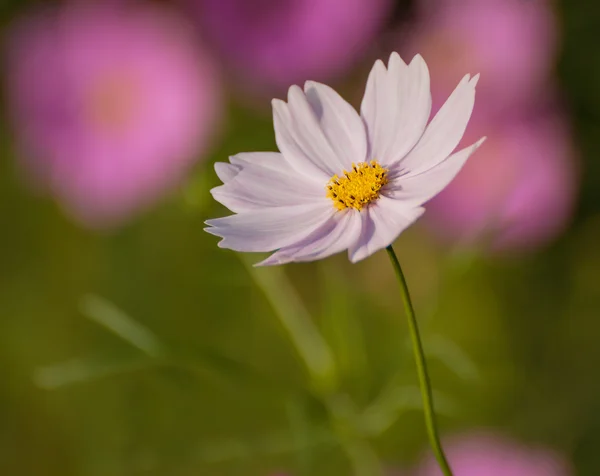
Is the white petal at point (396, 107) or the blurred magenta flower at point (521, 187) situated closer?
the white petal at point (396, 107)

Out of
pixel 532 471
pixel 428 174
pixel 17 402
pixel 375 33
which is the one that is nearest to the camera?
pixel 428 174

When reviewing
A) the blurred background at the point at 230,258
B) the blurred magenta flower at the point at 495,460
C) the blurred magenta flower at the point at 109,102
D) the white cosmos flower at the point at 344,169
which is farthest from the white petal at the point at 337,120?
the blurred magenta flower at the point at 109,102

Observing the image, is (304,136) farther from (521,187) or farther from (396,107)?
(521,187)

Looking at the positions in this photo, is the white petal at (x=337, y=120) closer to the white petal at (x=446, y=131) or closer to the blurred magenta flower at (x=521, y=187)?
the white petal at (x=446, y=131)

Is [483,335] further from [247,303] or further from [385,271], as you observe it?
[247,303]

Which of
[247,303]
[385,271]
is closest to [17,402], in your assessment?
[247,303]

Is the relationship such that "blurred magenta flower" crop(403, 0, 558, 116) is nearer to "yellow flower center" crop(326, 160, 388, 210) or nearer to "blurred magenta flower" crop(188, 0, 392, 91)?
"blurred magenta flower" crop(188, 0, 392, 91)

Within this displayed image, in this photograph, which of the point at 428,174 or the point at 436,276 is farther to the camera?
the point at 436,276
